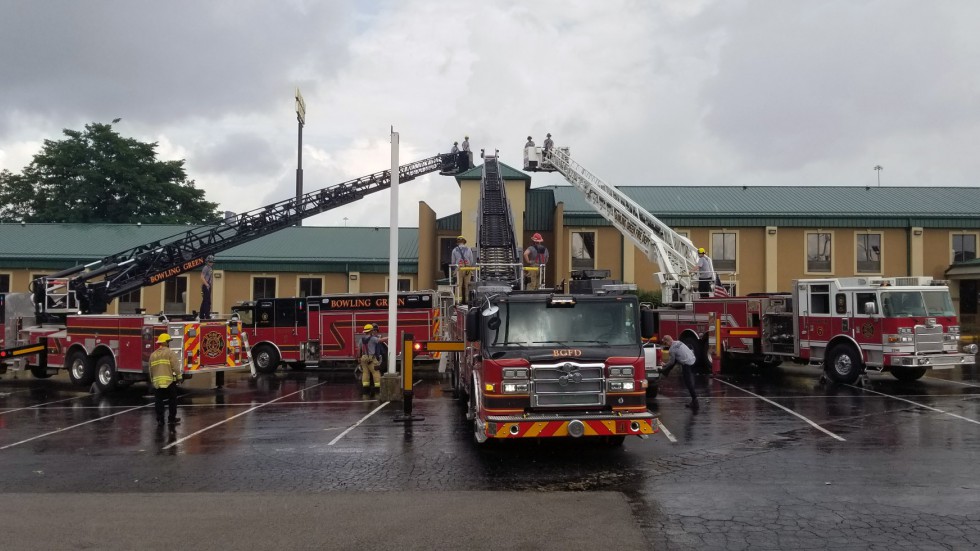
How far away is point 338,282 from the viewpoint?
36.8 meters

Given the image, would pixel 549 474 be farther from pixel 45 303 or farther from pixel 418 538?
pixel 45 303

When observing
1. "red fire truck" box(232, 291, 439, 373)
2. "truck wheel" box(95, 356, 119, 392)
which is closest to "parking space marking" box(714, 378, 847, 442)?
"red fire truck" box(232, 291, 439, 373)

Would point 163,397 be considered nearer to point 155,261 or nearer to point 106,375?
point 106,375

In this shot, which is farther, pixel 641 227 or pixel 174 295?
pixel 174 295

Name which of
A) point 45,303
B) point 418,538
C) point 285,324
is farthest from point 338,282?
point 418,538

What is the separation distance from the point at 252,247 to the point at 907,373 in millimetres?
29944

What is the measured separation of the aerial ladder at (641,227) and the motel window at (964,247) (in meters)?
17.6

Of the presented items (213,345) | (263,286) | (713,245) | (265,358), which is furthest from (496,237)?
(263,286)

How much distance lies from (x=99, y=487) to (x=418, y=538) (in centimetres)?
471

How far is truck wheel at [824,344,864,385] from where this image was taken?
18.4 meters

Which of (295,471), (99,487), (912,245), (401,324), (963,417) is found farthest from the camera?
(912,245)

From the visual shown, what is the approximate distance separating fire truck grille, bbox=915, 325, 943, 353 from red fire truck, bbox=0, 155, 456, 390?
16782mm

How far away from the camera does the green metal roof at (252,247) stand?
36688mm

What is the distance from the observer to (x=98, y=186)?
189 ft
